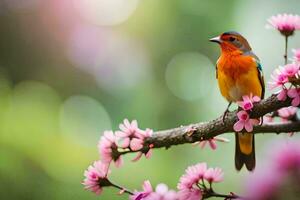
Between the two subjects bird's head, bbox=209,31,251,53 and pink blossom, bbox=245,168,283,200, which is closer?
pink blossom, bbox=245,168,283,200

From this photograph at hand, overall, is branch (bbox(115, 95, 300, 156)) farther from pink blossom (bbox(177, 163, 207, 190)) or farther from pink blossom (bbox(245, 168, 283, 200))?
pink blossom (bbox(245, 168, 283, 200))

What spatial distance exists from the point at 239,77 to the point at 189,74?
190cm

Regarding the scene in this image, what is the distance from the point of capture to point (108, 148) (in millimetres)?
820

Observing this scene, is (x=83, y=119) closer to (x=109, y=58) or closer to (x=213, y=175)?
(x=109, y=58)

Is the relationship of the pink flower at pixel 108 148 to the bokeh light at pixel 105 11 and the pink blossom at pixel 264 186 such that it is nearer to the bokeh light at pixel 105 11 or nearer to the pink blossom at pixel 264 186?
the pink blossom at pixel 264 186

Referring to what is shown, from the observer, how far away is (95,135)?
7.30 ft

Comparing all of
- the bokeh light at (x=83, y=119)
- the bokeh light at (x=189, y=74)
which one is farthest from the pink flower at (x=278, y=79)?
the bokeh light at (x=189, y=74)

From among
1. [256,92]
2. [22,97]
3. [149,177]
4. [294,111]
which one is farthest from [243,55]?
[22,97]

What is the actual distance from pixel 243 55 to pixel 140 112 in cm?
177

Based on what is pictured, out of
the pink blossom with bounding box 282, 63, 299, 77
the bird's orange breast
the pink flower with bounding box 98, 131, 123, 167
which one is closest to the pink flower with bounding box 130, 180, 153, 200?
the pink flower with bounding box 98, 131, 123, 167

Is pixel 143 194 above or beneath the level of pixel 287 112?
beneath

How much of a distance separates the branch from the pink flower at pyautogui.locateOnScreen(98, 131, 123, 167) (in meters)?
0.01

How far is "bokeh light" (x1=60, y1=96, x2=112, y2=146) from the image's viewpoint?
2113mm

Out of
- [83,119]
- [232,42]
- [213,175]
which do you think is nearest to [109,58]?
[83,119]
